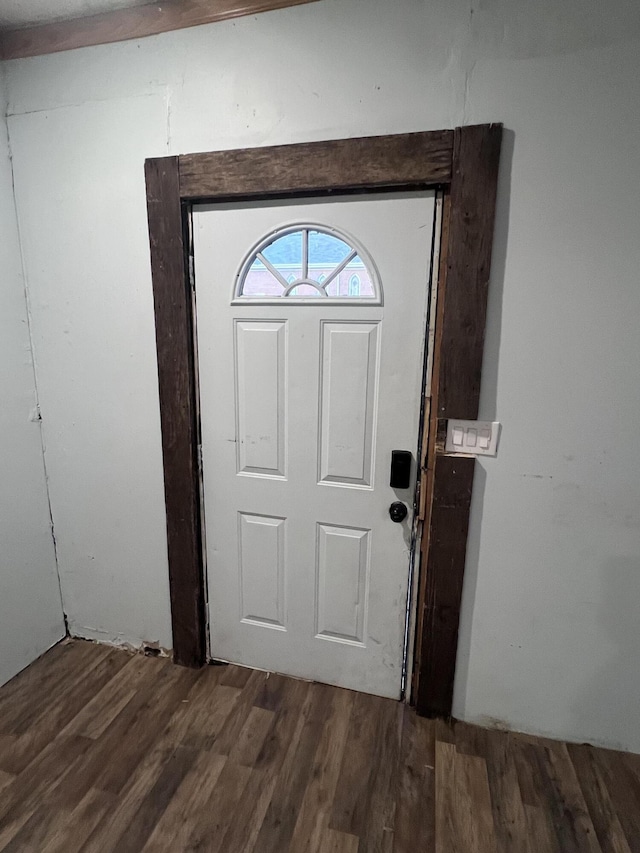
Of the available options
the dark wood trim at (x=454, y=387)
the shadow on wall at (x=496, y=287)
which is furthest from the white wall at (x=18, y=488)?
the shadow on wall at (x=496, y=287)

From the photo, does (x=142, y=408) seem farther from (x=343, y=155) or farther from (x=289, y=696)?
(x=289, y=696)

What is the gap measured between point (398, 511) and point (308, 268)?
939 millimetres

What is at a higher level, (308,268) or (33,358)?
(308,268)

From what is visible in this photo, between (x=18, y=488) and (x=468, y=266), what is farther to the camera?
(x=18, y=488)

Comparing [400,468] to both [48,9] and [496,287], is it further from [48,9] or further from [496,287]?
[48,9]

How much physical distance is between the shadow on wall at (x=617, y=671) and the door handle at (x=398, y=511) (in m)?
0.67

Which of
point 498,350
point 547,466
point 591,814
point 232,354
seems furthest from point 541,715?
point 232,354

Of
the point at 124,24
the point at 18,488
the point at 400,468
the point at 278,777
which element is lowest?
the point at 278,777

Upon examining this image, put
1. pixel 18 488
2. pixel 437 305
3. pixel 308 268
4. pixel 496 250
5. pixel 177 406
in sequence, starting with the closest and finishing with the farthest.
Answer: pixel 496 250 < pixel 437 305 < pixel 308 268 < pixel 177 406 < pixel 18 488

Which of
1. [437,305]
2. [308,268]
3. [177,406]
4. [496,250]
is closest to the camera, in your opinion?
[496,250]

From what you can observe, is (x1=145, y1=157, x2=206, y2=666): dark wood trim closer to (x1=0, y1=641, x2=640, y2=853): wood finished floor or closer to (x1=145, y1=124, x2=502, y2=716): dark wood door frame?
(x1=145, y1=124, x2=502, y2=716): dark wood door frame

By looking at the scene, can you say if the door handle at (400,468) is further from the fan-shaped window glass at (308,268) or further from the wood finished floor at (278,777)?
the wood finished floor at (278,777)

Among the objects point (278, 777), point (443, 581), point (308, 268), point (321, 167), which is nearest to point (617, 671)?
point (443, 581)

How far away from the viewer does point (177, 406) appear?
1.74 meters
